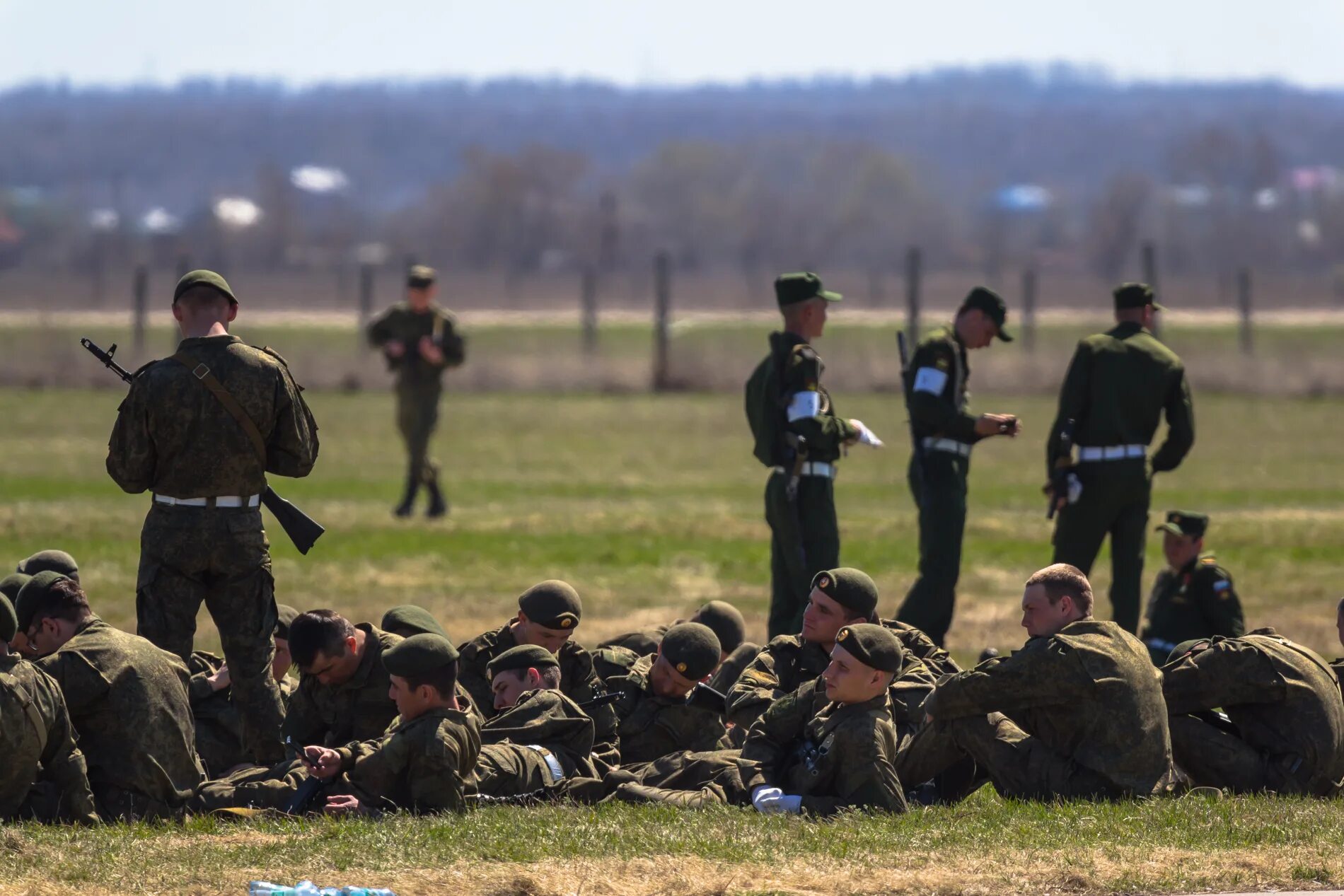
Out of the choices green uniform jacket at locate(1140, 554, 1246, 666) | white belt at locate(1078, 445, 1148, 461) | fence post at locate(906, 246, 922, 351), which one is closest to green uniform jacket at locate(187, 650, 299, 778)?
white belt at locate(1078, 445, 1148, 461)

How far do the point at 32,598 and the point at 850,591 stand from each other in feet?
11.0

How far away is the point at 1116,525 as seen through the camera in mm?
11859

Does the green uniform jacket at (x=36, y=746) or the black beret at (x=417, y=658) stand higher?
the black beret at (x=417, y=658)

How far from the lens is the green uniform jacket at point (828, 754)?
7.70m

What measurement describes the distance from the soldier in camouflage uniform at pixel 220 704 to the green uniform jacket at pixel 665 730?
153 cm

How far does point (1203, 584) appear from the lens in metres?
11.8

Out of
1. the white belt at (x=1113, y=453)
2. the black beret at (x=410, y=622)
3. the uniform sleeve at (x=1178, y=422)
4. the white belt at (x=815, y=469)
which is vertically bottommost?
the black beret at (x=410, y=622)

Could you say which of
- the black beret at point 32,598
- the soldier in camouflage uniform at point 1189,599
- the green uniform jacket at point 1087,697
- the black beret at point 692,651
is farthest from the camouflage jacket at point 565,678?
the soldier in camouflage uniform at point 1189,599

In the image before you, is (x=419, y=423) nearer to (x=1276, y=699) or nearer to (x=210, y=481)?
(x=210, y=481)

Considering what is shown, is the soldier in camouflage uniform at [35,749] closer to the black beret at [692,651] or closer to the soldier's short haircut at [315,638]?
the soldier's short haircut at [315,638]

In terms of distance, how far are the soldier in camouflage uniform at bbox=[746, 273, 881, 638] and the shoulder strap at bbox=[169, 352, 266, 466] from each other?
10.9 ft

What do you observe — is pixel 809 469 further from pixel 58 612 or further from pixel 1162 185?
pixel 1162 185

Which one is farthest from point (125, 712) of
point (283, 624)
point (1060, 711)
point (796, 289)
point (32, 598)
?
point (796, 289)

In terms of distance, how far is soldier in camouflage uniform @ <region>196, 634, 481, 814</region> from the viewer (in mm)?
7559
